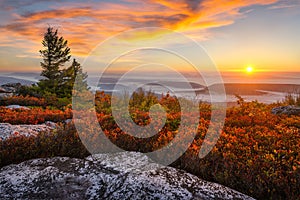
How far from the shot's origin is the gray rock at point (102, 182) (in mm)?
4070

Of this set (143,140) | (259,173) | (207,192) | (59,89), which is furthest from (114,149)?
(59,89)

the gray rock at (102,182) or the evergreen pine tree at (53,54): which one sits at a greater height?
the evergreen pine tree at (53,54)

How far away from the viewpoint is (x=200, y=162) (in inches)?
193

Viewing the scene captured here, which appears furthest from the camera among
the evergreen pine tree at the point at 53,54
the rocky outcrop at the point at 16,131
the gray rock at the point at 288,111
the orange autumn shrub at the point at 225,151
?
the evergreen pine tree at the point at 53,54

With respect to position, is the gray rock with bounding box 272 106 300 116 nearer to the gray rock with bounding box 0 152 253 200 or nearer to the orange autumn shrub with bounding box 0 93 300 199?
the orange autumn shrub with bounding box 0 93 300 199

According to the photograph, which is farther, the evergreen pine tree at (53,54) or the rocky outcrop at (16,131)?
the evergreen pine tree at (53,54)

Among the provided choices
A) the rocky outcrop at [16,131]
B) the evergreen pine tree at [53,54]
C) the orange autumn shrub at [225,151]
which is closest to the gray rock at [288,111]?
the orange autumn shrub at [225,151]

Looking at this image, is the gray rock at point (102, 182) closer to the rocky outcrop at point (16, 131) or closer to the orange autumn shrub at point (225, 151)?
A: the orange autumn shrub at point (225, 151)

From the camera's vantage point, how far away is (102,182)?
14.4 feet

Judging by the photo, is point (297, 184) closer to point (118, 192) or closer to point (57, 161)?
point (118, 192)

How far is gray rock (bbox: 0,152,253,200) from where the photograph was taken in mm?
4070

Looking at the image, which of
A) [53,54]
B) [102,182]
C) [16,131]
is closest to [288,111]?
[102,182]

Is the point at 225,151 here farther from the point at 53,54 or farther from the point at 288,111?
the point at 53,54

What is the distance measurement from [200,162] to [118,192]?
1645 millimetres
